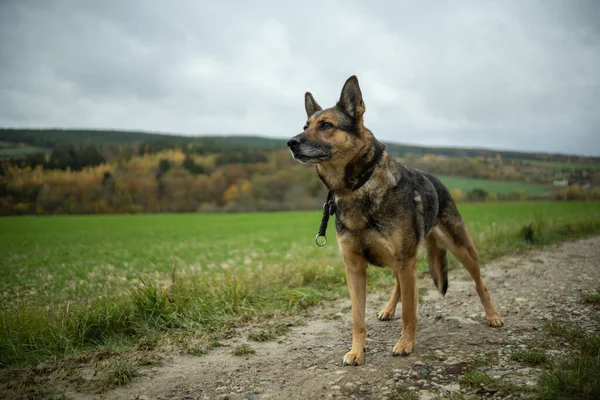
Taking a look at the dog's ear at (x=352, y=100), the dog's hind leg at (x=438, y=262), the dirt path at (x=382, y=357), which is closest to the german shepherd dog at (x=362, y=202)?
the dog's ear at (x=352, y=100)

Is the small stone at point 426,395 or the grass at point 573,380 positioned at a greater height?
the grass at point 573,380

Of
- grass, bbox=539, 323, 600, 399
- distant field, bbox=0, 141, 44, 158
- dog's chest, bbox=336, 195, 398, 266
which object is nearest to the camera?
grass, bbox=539, 323, 600, 399

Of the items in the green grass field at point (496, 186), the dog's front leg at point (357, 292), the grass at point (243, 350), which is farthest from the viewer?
the green grass field at point (496, 186)

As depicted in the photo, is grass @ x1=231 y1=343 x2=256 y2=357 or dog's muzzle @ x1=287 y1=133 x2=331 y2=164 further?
grass @ x1=231 y1=343 x2=256 y2=357

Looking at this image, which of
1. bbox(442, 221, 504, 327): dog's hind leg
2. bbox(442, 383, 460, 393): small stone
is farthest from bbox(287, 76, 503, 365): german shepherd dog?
bbox(442, 221, 504, 327): dog's hind leg

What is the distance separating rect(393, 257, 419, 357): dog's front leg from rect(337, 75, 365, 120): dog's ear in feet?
6.35

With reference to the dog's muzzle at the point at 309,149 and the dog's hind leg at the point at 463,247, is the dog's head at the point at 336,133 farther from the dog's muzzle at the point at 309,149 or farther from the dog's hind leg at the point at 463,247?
the dog's hind leg at the point at 463,247

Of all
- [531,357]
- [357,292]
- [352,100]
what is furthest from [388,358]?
[352,100]

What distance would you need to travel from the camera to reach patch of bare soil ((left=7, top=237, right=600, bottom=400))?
352 centimetres

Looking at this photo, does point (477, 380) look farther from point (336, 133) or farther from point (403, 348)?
point (336, 133)

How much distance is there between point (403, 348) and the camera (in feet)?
14.2

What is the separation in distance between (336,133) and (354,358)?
2623mm

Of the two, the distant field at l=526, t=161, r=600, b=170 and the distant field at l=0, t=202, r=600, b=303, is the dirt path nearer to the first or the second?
the distant field at l=0, t=202, r=600, b=303

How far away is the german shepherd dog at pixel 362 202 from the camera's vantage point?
14.2 feet
